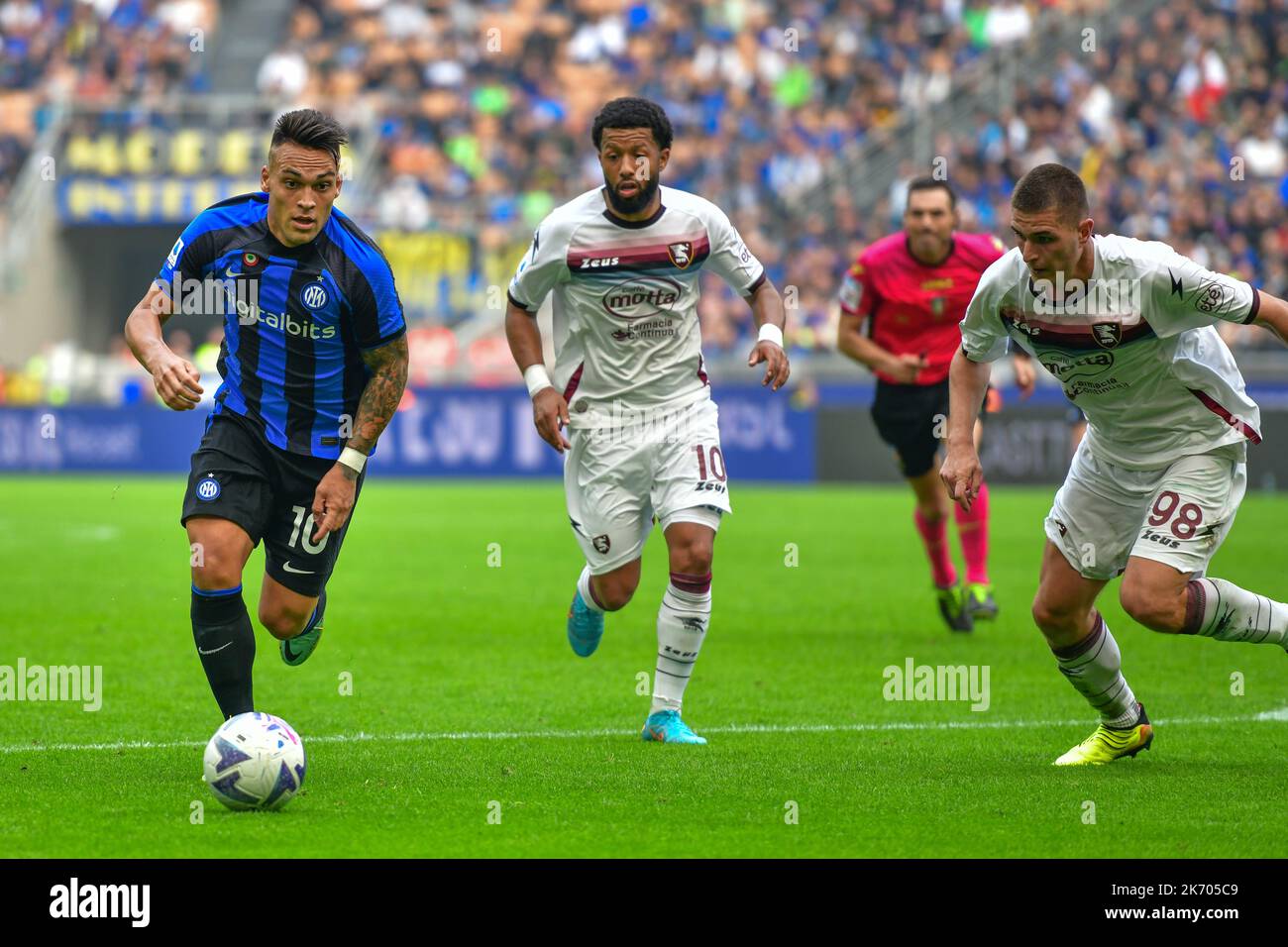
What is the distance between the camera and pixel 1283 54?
84.3ft

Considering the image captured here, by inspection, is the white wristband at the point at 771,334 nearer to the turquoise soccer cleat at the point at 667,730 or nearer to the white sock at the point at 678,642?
the white sock at the point at 678,642

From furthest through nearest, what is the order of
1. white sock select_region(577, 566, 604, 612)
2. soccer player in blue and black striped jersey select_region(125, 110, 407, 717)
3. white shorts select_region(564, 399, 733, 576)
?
1. white sock select_region(577, 566, 604, 612)
2. white shorts select_region(564, 399, 733, 576)
3. soccer player in blue and black striped jersey select_region(125, 110, 407, 717)

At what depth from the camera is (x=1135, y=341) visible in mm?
6480

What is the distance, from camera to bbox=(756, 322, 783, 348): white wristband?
25.0 ft

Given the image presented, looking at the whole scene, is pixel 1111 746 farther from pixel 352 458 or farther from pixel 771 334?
pixel 352 458

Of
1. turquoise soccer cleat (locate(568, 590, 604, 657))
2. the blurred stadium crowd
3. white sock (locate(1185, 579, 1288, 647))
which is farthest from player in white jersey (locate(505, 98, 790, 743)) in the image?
the blurred stadium crowd

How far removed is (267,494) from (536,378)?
1373mm

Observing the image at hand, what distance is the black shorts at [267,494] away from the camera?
671 cm

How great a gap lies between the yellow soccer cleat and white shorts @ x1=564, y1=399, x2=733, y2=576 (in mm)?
1699

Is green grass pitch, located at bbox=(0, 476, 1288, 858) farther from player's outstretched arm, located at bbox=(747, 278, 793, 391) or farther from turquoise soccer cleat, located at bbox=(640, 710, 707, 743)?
player's outstretched arm, located at bbox=(747, 278, 793, 391)
